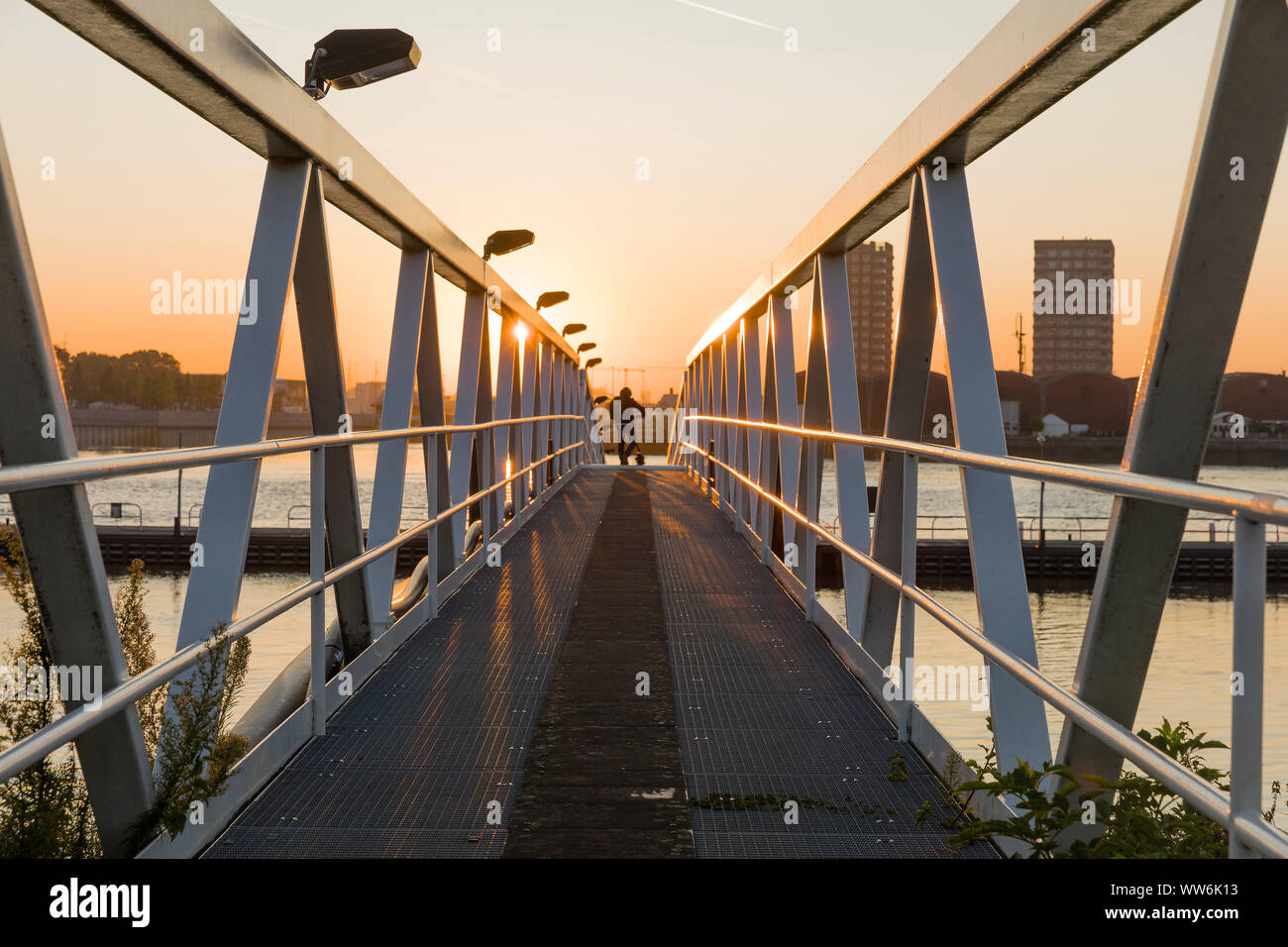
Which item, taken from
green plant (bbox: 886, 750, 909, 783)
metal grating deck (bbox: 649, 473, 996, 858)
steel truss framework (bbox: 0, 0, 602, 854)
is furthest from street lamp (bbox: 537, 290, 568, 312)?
green plant (bbox: 886, 750, 909, 783)

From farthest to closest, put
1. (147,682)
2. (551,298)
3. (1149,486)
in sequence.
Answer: (551,298) < (147,682) < (1149,486)

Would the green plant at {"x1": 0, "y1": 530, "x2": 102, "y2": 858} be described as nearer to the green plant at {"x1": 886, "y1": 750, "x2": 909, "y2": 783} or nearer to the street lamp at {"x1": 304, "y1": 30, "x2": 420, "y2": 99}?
the green plant at {"x1": 886, "y1": 750, "x2": 909, "y2": 783}

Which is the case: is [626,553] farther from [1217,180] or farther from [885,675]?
[1217,180]

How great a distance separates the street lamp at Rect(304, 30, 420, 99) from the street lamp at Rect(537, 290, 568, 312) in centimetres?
1449

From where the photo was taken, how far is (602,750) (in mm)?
3609

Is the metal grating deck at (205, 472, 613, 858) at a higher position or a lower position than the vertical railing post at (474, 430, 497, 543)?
lower

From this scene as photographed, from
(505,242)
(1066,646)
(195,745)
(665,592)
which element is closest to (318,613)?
(195,745)

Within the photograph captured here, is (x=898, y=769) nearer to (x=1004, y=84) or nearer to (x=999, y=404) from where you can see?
(x=999, y=404)

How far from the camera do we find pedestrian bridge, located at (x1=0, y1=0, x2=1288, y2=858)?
218 cm

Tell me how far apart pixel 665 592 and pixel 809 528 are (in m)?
1.34

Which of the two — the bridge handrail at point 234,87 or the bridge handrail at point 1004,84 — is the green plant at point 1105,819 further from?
the bridge handrail at point 234,87

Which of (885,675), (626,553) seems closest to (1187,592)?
(626,553)

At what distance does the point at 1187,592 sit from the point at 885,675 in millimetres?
45430

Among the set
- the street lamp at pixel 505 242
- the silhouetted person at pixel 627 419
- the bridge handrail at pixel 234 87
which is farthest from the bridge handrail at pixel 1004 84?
the silhouetted person at pixel 627 419
